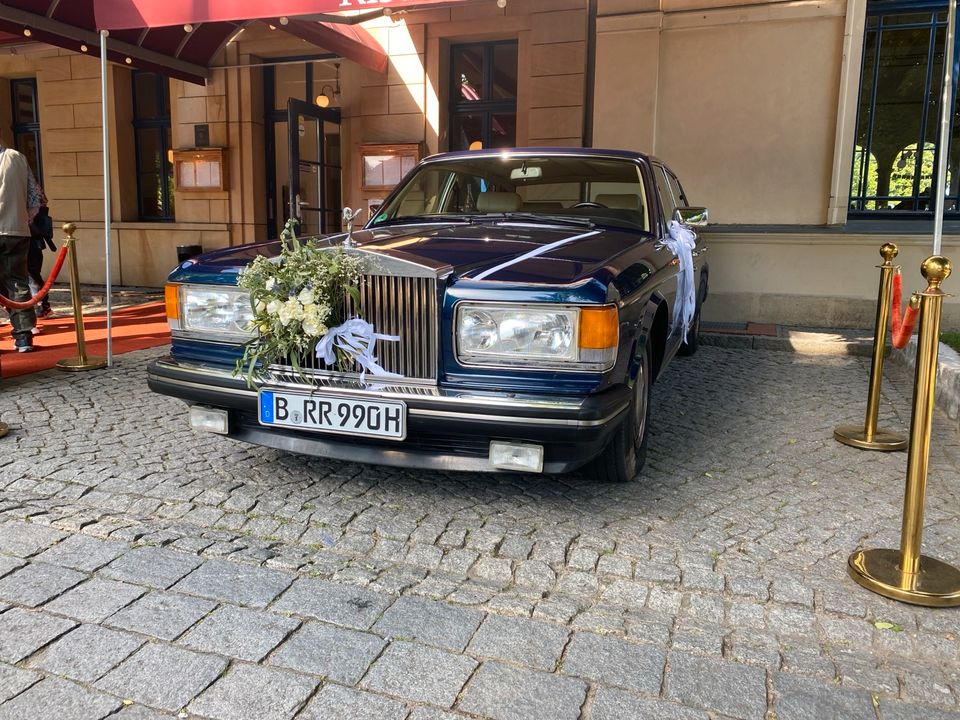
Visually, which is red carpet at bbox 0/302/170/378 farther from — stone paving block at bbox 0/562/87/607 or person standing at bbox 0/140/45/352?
stone paving block at bbox 0/562/87/607

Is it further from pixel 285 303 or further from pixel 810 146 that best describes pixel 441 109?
pixel 285 303

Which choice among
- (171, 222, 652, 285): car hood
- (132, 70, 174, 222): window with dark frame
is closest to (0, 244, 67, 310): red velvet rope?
(171, 222, 652, 285): car hood

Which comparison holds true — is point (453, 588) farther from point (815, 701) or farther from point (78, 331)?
point (78, 331)

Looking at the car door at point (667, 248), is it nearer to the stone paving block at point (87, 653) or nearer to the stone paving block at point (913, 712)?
the stone paving block at point (913, 712)

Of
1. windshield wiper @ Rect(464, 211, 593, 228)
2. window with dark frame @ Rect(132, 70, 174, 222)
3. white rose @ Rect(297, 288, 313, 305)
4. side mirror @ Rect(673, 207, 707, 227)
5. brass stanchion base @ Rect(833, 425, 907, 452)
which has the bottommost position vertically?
brass stanchion base @ Rect(833, 425, 907, 452)

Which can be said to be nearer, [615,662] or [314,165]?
[615,662]

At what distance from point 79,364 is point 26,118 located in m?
9.73

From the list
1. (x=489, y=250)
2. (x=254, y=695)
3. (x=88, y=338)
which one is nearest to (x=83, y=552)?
(x=254, y=695)

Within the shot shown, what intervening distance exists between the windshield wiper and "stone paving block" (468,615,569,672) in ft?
7.14

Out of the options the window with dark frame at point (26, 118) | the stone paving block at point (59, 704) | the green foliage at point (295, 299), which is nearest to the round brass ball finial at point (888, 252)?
the green foliage at point (295, 299)

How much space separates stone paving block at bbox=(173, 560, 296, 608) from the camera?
2.32 metres

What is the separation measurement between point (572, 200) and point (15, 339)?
4.80m

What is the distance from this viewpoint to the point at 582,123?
29.5 ft

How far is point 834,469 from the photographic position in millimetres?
3592
